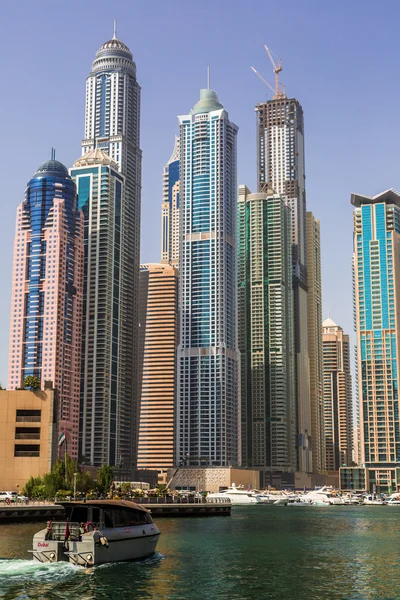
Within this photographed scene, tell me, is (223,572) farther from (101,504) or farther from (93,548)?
(101,504)

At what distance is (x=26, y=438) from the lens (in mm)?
196875

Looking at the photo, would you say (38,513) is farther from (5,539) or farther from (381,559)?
(381,559)

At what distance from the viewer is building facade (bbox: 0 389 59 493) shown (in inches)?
7717

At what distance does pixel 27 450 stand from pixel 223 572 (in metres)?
126

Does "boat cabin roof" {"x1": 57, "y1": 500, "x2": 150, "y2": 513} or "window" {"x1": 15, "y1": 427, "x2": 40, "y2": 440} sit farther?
"window" {"x1": 15, "y1": 427, "x2": 40, "y2": 440}

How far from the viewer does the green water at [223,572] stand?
67062 millimetres

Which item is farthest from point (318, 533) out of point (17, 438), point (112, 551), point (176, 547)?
point (17, 438)

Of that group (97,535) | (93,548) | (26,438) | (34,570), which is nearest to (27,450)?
(26,438)

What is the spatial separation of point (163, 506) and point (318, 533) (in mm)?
55796

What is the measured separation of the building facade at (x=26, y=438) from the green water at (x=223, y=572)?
78.7 metres

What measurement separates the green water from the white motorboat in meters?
1.25

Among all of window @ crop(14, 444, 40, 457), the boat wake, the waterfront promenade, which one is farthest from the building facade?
the boat wake

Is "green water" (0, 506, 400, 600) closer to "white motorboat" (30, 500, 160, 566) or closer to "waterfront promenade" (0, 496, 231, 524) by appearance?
"white motorboat" (30, 500, 160, 566)

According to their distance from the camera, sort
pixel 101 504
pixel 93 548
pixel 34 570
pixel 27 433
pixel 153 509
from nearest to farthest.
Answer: pixel 34 570
pixel 93 548
pixel 101 504
pixel 153 509
pixel 27 433
